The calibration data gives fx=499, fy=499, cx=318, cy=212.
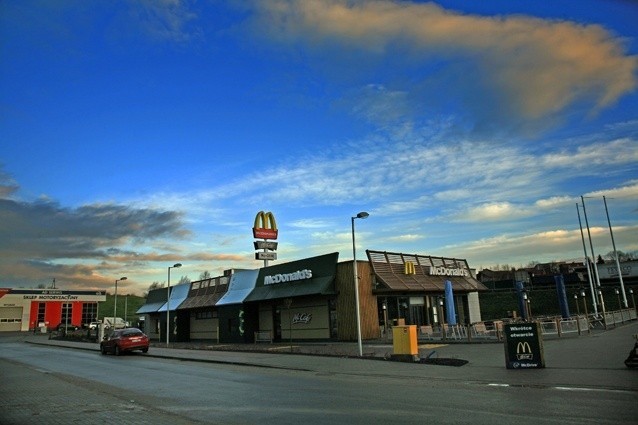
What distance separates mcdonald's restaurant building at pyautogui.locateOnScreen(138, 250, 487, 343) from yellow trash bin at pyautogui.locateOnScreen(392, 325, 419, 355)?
10.9 meters

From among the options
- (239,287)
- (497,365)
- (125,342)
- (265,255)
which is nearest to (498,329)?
(497,365)

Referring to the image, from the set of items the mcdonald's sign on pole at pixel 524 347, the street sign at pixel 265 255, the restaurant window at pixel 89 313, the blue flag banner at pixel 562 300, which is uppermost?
the street sign at pixel 265 255

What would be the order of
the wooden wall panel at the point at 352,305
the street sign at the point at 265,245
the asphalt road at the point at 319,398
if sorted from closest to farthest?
the asphalt road at the point at 319,398, the wooden wall panel at the point at 352,305, the street sign at the point at 265,245

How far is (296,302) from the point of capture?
126 feet

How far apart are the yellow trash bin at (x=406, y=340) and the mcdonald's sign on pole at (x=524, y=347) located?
439 centimetres

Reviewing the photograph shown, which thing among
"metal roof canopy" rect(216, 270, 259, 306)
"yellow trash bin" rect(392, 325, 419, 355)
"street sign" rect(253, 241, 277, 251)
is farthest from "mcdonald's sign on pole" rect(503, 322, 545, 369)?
"street sign" rect(253, 241, 277, 251)

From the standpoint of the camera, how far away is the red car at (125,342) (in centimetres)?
3083

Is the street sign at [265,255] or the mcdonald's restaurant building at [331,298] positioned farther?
the street sign at [265,255]

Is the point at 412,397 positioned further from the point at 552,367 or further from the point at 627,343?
the point at 627,343

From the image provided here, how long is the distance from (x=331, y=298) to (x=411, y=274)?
6672 millimetres

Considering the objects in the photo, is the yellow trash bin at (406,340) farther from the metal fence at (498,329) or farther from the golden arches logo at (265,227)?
the golden arches logo at (265,227)

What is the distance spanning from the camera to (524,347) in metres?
16.0

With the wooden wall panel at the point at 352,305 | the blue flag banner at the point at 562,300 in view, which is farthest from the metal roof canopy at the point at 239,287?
the blue flag banner at the point at 562,300

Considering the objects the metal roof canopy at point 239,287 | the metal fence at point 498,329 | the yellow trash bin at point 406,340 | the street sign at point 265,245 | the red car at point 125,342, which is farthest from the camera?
the street sign at point 265,245
